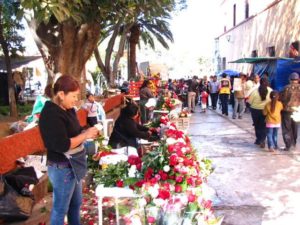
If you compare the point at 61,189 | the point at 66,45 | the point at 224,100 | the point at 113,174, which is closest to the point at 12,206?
the point at 61,189

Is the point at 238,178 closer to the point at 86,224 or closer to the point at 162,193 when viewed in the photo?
the point at 86,224

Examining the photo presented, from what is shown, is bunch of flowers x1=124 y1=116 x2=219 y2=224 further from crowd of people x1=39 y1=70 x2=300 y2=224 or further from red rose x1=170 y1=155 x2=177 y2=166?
crowd of people x1=39 y1=70 x2=300 y2=224

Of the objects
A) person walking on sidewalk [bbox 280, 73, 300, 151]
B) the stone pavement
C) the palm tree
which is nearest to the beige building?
the palm tree

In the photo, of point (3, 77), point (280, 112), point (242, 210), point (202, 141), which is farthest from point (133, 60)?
point (242, 210)

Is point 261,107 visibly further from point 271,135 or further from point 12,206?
point 12,206

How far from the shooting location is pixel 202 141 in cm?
1023

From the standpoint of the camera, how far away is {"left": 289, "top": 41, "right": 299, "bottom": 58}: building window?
15754mm

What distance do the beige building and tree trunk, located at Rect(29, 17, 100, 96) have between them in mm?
9944

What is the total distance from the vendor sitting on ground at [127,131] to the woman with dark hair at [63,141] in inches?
90.8

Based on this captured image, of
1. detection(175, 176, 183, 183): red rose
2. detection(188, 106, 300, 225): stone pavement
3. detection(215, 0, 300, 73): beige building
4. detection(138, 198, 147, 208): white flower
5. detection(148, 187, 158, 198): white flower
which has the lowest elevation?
detection(188, 106, 300, 225): stone pavement

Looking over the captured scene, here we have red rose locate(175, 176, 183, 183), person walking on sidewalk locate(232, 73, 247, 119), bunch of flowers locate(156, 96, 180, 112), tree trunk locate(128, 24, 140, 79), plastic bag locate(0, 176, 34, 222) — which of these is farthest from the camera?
tree trunk locate(128, 24, 140, 79)

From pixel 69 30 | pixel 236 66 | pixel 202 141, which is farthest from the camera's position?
pixel 236 66

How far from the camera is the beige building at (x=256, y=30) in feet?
55.6

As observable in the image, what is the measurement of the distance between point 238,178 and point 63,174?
12.9ft
